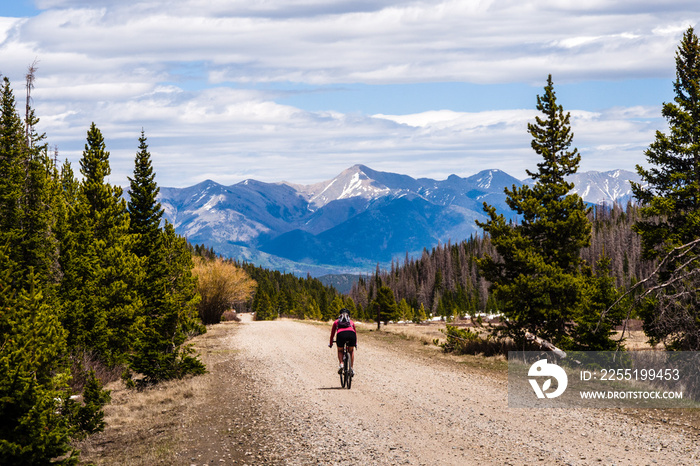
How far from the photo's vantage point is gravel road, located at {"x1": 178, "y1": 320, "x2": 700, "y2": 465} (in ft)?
32.4

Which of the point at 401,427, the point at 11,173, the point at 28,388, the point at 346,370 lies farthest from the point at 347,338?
the point at 11,173

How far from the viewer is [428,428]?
11.8 metres

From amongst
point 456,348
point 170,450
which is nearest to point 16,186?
point 170,450

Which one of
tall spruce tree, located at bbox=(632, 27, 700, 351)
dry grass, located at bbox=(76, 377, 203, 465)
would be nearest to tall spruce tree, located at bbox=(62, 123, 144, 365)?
dry grass, located at bbox=(76, 377, 203, 465)

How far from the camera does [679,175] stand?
18172mm

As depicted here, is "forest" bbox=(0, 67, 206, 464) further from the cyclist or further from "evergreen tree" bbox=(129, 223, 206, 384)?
the cyclist

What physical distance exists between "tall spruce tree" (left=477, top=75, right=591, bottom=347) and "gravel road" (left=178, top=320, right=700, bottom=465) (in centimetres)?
507

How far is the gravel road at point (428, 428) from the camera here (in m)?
9.89

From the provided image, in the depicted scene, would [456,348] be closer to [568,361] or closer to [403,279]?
[568,361]

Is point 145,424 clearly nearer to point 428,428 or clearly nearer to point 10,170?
point 428,428

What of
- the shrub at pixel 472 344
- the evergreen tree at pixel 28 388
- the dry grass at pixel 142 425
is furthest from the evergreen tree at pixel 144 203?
the evergreen tree at pixel 28 388

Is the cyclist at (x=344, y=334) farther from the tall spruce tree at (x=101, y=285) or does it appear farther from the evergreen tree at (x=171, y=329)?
the tall spruce tree at (x=101, y=285)

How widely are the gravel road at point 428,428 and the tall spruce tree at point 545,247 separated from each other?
16.6 ft

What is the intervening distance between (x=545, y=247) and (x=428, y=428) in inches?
551
